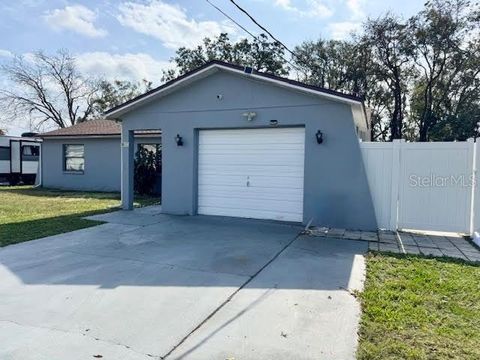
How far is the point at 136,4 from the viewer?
900 centimetres

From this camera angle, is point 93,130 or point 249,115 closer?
point 249,115

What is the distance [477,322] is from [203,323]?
9.14ft

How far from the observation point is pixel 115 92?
126ft

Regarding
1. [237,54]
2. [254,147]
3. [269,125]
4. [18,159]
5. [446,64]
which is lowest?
[18,159]

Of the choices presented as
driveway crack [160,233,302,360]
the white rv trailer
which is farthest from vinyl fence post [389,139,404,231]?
the white rv trailer

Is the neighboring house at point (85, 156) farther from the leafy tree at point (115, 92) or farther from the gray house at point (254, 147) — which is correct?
the leafy tree at point (115, 92)

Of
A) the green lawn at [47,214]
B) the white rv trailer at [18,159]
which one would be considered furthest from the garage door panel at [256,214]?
the white rv trailer at [18,159]

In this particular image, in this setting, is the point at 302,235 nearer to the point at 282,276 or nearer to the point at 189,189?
the point at 282,276

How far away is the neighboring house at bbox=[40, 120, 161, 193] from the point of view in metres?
17.4

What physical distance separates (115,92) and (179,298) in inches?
1484

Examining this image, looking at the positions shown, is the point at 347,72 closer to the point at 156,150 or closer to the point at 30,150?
the point at 156,150

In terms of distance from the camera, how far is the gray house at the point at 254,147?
8609 mm

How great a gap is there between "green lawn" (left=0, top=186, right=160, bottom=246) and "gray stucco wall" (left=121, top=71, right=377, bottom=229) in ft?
8.45

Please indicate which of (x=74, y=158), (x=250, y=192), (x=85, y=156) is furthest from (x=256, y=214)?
(x=74, y=158)
